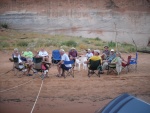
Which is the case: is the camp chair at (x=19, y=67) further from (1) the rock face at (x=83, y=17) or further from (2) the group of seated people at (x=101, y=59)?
(1) the rock face at (x=83, y=17)

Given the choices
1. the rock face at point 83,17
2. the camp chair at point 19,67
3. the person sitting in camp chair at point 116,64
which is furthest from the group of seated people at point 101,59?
the rock face at point 83,17

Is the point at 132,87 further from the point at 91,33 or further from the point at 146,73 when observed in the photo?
the point at 91,33

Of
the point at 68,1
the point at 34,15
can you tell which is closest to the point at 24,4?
the point at 34,15

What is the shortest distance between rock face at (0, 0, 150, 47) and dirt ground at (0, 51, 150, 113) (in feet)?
80.3

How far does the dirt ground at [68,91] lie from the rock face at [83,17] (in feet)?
80.3

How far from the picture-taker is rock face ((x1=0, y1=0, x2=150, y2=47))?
3562 centimetres

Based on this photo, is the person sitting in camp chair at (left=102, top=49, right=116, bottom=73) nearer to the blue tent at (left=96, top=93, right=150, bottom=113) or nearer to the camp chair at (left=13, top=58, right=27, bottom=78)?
the camp chair at (left=13, top=58, right=27, bottom=78)

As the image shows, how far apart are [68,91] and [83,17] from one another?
28970 millimetres

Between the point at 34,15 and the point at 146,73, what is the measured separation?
1091 inches

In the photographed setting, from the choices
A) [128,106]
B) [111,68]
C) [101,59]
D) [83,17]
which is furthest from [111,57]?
[83,17]

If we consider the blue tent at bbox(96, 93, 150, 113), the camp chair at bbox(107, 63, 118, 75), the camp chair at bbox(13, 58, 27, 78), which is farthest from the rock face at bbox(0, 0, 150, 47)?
the blue tent at bbox(96, 93, 150, 113)

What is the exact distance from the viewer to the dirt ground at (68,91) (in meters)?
7.14

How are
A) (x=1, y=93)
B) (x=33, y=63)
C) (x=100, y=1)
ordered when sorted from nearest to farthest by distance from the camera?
(x=1, y=93)
(x=33, y=63)
(x=100, y=1)

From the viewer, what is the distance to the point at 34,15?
37.0 metres
